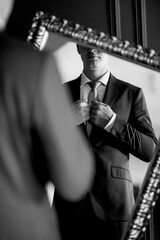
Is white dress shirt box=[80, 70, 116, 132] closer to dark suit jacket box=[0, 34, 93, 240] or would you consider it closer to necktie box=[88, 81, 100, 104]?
necktie box=[88, 81, 100, 104]

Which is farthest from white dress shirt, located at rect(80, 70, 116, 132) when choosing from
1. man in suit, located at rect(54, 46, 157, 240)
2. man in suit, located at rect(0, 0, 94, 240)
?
man in suit, located at rect(0, 0, 94, 240)

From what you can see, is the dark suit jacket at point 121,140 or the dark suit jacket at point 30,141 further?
the dark suit jacket at point 121,140

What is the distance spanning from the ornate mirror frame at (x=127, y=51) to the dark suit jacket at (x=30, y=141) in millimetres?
230

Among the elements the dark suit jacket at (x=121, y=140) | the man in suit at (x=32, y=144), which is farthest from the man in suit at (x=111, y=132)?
the man in suit at (x=32, y=144)

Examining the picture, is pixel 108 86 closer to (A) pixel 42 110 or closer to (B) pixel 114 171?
(B) pixel 114 171

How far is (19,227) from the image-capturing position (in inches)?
26.6

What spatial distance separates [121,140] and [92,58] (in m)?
0.17

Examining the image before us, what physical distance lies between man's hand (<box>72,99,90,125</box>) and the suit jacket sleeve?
0.06 m

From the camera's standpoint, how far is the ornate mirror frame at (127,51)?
85 cm

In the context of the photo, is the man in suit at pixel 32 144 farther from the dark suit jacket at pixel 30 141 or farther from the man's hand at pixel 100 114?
the man's hand at pixel 100 114

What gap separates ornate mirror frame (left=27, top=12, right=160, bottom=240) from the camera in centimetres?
85

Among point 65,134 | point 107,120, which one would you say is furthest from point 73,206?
point 65,134

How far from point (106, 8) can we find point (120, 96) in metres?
0.22

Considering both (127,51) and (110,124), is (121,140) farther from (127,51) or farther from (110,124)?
(127,51)
